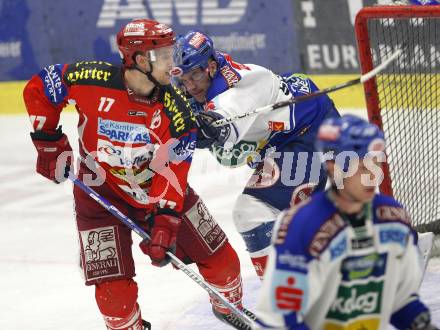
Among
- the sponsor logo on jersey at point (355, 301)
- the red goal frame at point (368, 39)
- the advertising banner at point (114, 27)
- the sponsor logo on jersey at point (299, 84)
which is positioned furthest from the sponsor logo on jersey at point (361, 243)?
the advertising banner at point (114, 27)

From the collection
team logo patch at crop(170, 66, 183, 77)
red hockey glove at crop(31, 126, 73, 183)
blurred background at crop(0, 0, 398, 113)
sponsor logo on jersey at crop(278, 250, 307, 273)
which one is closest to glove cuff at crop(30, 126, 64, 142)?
red hockey glove at crop(31, 126, 73, 183)

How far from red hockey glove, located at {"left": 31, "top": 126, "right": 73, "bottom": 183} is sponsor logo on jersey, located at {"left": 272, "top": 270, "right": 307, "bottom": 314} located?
5.78 ft

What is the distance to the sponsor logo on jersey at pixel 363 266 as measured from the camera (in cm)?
264

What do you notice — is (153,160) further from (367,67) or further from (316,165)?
(367,67)

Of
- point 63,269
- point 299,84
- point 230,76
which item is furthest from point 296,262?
point 63,269

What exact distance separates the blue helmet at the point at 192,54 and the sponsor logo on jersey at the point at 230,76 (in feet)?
0.25

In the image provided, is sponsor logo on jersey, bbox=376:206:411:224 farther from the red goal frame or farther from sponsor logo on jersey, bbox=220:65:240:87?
the red goal frame

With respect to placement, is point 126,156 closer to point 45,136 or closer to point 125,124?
point 125,124

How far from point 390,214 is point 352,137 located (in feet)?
0.75

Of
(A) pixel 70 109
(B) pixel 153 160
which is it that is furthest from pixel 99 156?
(A) pixel 70 109

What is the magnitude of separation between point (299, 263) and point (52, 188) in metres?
4.97

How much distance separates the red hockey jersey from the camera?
12.8 feet

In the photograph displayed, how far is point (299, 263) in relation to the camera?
101 inches

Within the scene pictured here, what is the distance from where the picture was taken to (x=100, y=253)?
4.02m
